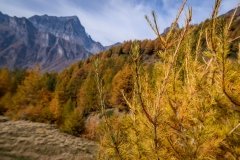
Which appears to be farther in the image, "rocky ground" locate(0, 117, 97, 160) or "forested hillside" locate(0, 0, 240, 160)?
"rocky ground" locate(0, 117, 97, 160)

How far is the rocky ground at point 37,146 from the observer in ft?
105

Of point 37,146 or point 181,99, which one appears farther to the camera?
point 37,146

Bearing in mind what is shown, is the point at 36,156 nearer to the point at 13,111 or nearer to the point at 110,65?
the point at 13,111

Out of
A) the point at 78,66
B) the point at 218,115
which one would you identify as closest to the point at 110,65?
the point at 78,66

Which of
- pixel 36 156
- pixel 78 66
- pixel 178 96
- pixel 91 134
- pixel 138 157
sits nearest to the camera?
pixel 178 96

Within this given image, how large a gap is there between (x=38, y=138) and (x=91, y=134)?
355 inches

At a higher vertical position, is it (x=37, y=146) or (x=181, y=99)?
(x=181, y=99)

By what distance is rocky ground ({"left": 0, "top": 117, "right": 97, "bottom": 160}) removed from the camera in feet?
105

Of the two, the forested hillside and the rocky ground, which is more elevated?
the forested hillside

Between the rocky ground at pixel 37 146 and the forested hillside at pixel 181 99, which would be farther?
the rocky ground at pixel 37 146

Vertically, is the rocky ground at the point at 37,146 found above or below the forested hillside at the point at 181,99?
below

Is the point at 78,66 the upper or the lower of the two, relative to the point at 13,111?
upper

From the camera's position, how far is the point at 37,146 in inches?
1423

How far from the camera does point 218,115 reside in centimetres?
434
